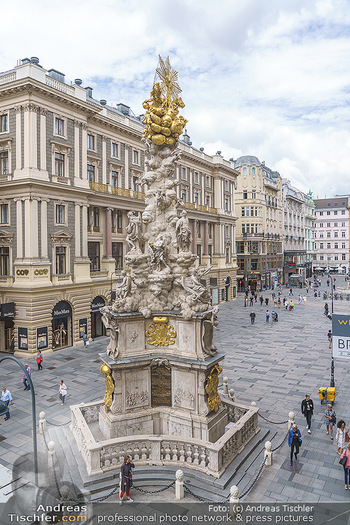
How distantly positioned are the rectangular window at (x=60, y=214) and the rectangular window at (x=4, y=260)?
476cm

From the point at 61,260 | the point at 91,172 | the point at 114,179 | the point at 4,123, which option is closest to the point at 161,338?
the point at 61,260

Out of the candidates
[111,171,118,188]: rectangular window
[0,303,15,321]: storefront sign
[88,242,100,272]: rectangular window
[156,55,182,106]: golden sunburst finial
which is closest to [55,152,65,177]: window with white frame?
[111,171,118,188]: rectangular window

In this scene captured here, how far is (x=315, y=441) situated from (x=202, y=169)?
4835 centimetres

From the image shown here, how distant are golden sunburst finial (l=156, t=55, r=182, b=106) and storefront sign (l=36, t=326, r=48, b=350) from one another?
2136 centimetres

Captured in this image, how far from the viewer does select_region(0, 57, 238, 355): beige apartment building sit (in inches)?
1147

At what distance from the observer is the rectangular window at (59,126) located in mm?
31641

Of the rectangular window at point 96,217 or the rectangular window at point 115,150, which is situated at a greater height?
the rectangular window at point 115,150

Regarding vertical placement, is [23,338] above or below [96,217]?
below

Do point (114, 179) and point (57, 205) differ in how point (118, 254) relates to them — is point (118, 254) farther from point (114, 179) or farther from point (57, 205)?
point (57, 205)

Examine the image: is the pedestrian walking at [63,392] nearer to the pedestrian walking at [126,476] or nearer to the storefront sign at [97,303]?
the pedestrian walking at [126,476]

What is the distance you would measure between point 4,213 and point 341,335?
27.1 metres

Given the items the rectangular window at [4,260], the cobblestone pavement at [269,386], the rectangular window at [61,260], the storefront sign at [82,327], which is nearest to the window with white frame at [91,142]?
the rectangular window at [61,260]

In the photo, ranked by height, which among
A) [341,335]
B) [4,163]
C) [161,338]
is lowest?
[341,335]

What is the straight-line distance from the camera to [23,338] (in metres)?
29.0
